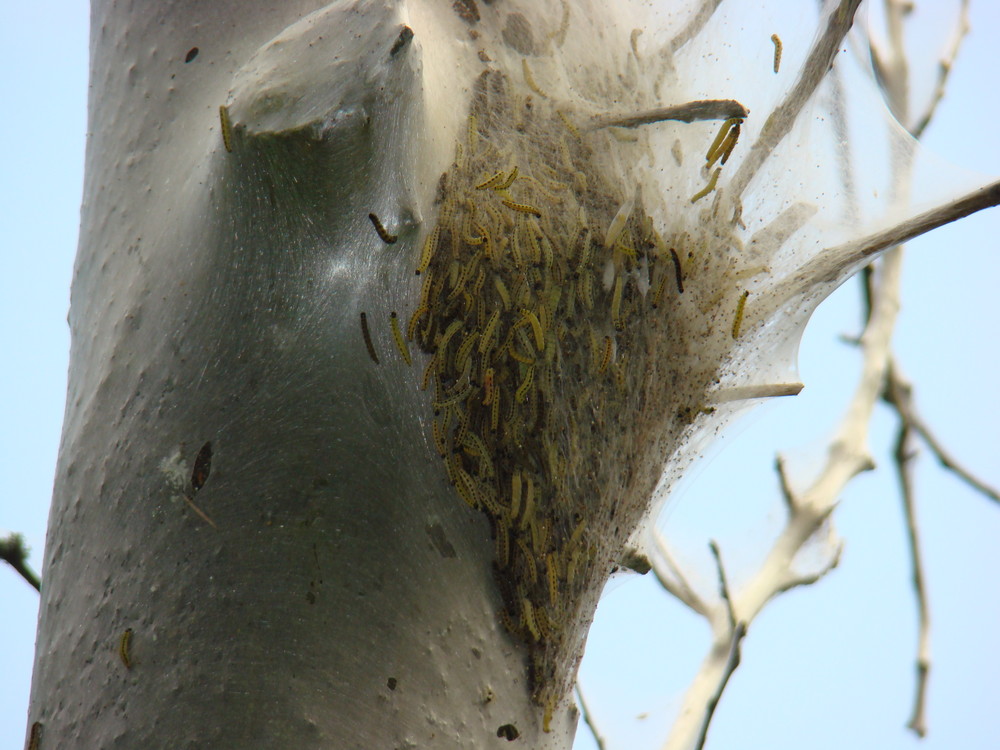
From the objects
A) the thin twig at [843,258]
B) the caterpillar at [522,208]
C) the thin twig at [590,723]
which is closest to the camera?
the caterpillar at [522,208]

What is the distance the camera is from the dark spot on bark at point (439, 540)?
1.37 m

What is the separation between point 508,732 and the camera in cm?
139

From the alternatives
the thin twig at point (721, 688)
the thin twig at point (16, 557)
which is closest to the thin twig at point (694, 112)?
the thin twig at point (16, 557)

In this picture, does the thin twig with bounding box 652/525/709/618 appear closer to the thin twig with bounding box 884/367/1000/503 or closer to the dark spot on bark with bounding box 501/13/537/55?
the thin twig with bounding box 884/367/1000/503

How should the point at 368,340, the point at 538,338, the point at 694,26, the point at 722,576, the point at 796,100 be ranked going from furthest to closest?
the point at 722,576
the point at 694,26
the point at 796,100
the point at 538,338
the point at 368,340

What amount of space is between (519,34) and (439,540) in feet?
4.02

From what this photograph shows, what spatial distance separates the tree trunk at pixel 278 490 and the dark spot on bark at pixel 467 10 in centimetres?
55

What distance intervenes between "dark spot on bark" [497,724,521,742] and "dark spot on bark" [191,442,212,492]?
0.66 m

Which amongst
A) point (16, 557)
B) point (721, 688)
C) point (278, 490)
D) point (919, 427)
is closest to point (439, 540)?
point (278, 490)

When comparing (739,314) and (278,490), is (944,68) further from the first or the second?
(278,490)

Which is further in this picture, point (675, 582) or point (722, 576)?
point (675, 582)

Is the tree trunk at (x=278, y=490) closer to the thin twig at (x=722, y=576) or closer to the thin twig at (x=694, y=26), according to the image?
the thin twig at (x=694, y=26)

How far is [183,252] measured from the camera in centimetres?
140

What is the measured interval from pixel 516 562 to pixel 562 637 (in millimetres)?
189
